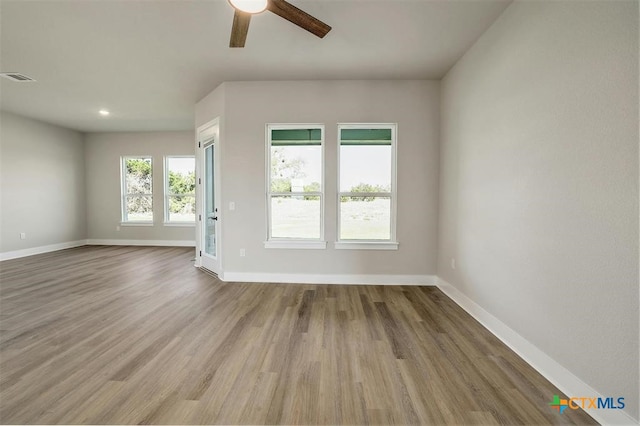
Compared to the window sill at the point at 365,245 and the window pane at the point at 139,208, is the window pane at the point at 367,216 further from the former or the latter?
the window pane at the point at 139,208

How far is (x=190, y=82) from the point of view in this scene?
3.73m

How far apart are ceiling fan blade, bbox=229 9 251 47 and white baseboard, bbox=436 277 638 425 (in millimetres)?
3204

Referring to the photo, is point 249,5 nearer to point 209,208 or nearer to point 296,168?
point 296,168

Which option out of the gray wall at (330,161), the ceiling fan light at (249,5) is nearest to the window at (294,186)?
the gray wall at (330,161)

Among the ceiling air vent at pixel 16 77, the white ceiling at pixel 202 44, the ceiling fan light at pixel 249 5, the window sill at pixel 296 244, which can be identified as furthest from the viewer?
the window sill at pixel 296 244

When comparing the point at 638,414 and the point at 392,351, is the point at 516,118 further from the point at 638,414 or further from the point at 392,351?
the point at 392,351

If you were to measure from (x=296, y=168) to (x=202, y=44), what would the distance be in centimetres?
181

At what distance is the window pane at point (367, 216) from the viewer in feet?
12.3

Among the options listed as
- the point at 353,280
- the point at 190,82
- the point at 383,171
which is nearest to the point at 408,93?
the point at 383,171

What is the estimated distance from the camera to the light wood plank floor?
1420 mm

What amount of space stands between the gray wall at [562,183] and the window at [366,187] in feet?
3.89

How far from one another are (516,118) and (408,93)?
1.79 m

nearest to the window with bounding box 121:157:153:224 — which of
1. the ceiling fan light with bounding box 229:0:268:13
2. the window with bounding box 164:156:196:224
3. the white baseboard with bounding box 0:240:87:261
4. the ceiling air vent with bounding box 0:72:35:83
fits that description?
the window with bounding box 164:156:196:224

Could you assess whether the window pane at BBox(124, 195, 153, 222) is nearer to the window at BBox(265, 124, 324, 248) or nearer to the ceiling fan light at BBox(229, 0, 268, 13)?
the window at BBox(265, 124, 324, 248)
